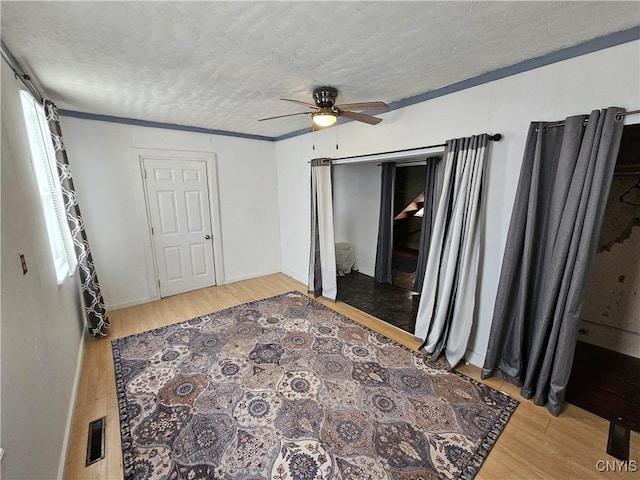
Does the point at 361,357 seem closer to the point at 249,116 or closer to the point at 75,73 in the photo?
the point at 249,116

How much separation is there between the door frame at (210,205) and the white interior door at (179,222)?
0.04m

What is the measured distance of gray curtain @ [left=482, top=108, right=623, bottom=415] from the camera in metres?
1.59

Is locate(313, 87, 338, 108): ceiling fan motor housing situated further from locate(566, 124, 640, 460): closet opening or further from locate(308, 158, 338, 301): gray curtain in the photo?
locate(566, 124, 640, 460): closet opening

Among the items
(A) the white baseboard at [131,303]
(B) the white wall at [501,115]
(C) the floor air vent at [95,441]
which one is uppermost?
(B) the white wall at [501,115]

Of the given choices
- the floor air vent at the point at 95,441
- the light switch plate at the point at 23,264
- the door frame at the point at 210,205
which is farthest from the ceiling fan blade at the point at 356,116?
the floor air vent at the point at 95,441

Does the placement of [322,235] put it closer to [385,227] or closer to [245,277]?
[385,227]

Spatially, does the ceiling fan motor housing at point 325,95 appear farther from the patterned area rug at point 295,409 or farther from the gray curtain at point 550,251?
the patterned area rug at point 295,409

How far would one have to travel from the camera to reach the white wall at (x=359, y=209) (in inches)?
186

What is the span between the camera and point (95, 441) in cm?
166

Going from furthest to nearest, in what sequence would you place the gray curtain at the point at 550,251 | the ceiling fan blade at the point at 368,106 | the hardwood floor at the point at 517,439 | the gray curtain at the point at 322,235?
the gray curtain at the point at 322,235 < the ceiling fan blade at the point at 368,106 < the gray curtain at the point at 550,251 < the hardwood floor at the point at 517,439

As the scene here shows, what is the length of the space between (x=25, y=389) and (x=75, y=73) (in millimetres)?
2200

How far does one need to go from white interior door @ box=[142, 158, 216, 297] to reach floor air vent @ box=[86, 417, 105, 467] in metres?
2.23

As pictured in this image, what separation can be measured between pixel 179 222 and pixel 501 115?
3.99 metres

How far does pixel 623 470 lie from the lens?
1.48 metres
